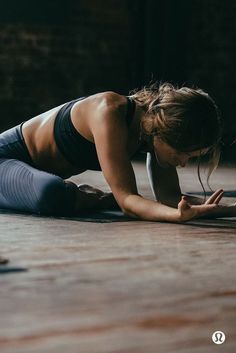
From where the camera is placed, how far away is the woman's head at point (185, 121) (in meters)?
2.48

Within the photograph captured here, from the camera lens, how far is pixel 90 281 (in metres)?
1.73

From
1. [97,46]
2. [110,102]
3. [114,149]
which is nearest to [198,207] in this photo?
[114,149]

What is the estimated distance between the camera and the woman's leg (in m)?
2.71

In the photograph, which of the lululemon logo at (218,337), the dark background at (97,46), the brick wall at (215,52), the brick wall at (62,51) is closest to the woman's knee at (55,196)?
the lululemon logo at (218,337)

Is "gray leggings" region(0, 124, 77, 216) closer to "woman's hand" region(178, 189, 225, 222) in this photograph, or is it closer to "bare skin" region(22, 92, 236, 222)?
"bare skin" region(22, 92, 236, 222)

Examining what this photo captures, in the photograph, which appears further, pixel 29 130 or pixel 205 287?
pixel 29 130

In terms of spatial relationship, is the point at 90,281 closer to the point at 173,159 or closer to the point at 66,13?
the point at 173,159

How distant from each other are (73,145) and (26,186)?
25 centimetres

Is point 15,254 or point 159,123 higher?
point 159,123

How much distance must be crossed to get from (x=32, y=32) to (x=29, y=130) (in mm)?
4016

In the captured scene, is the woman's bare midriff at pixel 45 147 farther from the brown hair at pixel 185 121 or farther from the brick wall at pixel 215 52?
the brick wall at pixel 215 52

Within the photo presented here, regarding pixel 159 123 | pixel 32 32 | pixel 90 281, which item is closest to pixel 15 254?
pixel 90 281

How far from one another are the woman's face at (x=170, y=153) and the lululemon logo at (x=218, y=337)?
48.8 inches

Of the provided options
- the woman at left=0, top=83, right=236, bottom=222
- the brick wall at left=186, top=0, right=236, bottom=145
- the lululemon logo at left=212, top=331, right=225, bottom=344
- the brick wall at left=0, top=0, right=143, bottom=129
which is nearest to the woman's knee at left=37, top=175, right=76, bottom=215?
the woman at left=0, top=83, right=236, bottom=222
